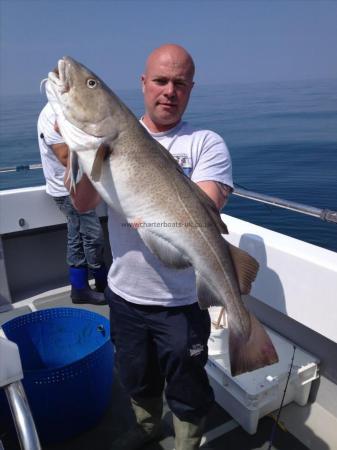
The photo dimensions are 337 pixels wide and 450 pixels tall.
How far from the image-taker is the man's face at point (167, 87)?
2.00 meters

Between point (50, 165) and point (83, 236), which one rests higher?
point (50, 165)

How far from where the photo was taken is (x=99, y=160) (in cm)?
174

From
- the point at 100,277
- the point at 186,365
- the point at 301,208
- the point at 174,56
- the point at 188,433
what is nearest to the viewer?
A: the point at 174,56


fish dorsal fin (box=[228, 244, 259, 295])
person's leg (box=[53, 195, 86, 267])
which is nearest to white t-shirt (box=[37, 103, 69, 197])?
person's leg (box=[53, 195, 86, 267])

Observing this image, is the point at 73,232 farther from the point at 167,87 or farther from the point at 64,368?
the point at 167,87

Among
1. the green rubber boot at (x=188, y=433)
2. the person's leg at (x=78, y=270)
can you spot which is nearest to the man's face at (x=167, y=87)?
the green rubber boot at (x=188, y=433)

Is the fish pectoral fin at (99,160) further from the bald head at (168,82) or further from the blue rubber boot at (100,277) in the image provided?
the blue rubber boot at (100,277)

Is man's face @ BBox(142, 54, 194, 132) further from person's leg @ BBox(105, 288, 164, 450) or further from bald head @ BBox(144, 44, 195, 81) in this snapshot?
person's leg @ BBox(105, 288, 164, 450)

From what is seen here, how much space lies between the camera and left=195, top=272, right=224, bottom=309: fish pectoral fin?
1.89 meters

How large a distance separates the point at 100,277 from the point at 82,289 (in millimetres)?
291

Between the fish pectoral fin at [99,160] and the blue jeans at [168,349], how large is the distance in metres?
0.82

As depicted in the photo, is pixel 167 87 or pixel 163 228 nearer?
pixel 163 228

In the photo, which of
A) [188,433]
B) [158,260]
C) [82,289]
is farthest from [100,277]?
[158,260]

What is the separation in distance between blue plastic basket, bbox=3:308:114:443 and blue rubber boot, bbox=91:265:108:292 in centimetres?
167
